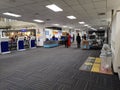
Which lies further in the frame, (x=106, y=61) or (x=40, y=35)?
(x=40, y=35)

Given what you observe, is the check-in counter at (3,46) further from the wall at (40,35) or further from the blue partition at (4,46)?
the wall at (40,35)

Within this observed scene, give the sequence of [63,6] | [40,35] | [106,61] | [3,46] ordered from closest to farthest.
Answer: [106,61] < [63,6] < [3,46] < [40,35]

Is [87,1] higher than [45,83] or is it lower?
higher

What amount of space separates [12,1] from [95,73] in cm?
460

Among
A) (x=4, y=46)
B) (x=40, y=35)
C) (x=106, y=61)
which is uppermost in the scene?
(x=40, y=35)

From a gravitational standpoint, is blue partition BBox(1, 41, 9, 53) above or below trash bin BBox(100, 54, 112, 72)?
above

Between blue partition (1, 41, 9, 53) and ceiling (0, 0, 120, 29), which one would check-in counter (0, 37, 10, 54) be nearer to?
blue partition (1, 41, 9, 53)

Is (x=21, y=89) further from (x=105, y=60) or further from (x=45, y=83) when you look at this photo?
(x=105, y=60)

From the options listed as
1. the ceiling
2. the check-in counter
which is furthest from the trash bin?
the check-in counter

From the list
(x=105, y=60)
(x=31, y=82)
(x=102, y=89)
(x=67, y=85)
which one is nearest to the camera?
(x=102, y=89)

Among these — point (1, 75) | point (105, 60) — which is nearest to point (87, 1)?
point (105, 60)

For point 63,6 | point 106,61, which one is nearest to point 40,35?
point 63,6

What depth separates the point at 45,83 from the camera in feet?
10.4

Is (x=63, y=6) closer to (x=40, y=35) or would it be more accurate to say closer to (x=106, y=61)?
(x=106, y=61)
